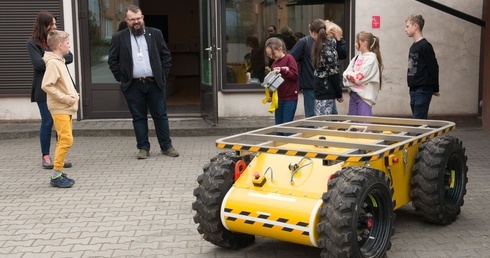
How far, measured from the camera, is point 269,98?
28.4ft

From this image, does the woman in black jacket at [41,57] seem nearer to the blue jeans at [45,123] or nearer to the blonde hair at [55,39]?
the blue jeans at [45,123]

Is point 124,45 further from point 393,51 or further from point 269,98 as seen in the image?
point 393,51

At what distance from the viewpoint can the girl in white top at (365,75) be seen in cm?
780

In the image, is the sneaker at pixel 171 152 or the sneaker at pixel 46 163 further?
the sneaker at pixel 171 152

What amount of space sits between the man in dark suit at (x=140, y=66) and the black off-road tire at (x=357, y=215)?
4518 mm

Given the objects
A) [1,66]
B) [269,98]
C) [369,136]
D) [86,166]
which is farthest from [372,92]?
[1,66]

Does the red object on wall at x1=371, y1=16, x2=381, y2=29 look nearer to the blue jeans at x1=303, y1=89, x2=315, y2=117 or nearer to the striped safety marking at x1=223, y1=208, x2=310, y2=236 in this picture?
the blue jeans at x1=303, y1=89, x2=315, y2=117

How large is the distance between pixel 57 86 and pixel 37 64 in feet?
3.36

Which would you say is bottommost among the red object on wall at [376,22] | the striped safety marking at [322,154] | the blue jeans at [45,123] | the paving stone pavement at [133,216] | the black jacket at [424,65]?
the paving stone pavement at [133,216]

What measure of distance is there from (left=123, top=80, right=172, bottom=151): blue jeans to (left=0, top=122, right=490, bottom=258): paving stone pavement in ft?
1.08

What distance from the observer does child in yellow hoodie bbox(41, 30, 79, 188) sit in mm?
7336

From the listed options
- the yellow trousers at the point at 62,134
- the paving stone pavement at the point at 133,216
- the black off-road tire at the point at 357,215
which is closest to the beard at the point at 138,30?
the paving stone pavement at the point at 133,216

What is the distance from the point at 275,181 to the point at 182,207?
1.82m

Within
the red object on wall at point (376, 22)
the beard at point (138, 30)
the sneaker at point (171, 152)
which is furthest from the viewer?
the red object on wall at point (376, 22)
